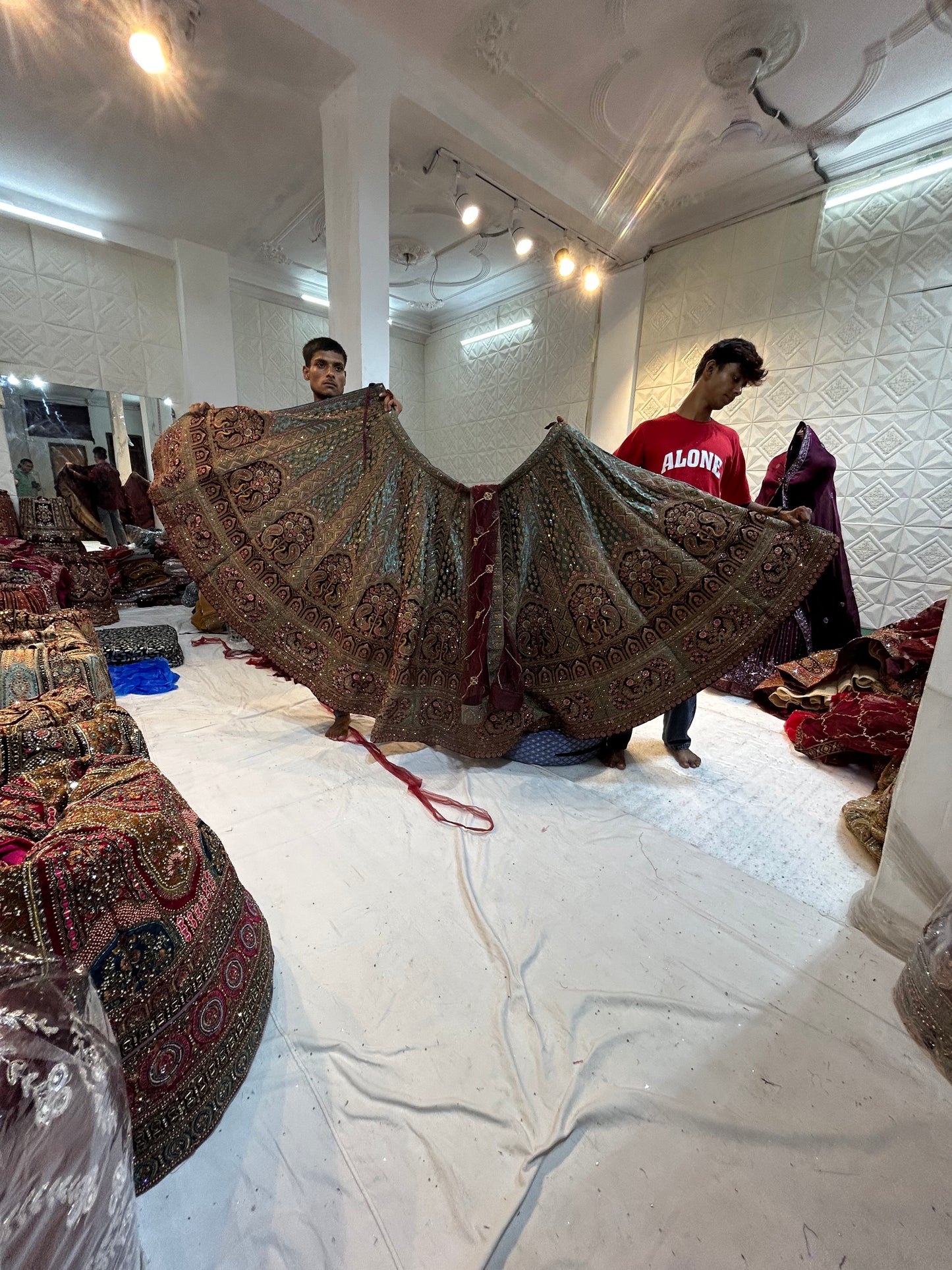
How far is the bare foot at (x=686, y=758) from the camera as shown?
1.89 metres

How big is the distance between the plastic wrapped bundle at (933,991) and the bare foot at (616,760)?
3.12 feet

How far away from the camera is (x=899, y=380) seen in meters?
3.05

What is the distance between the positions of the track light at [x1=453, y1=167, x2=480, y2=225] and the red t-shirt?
2.52 m

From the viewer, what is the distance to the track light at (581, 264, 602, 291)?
3979mm

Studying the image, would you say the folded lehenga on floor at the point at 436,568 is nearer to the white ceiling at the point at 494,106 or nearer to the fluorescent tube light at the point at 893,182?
the white ceiling at the point at 494,106

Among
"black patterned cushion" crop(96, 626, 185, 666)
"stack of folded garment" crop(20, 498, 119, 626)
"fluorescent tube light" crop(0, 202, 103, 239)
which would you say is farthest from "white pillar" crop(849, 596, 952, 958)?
"fluorescent tube light" crop(0, 202, 103, 239)

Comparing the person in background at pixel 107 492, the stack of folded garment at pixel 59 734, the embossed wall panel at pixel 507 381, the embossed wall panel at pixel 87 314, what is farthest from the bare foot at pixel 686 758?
the embossed wall panel at pixel 87 314

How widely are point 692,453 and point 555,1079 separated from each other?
6.47 feet

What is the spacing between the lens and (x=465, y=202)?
346 cm

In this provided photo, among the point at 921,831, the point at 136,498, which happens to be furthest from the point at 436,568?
the point at 136,498

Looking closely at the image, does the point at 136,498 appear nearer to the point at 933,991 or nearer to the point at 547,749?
the point at 547,749

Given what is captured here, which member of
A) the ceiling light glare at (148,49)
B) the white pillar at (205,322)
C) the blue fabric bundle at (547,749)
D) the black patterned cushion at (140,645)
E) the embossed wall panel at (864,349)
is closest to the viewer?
the blue fabric bundle at (547,749)

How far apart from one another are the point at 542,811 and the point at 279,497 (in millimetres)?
1396

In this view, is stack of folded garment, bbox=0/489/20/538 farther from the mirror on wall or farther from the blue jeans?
the blue jeans
